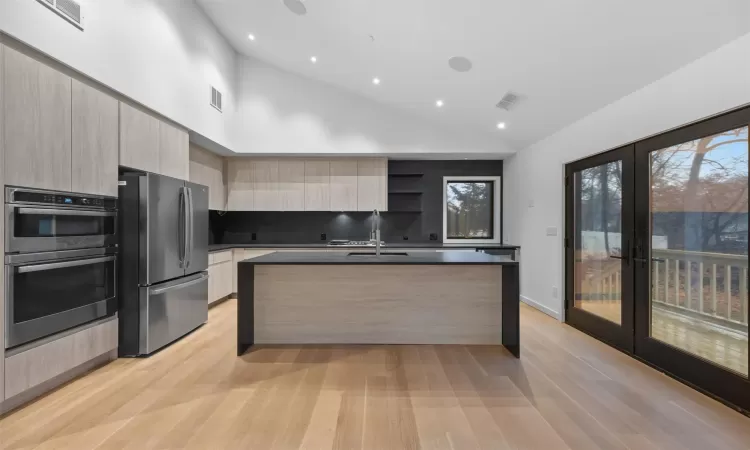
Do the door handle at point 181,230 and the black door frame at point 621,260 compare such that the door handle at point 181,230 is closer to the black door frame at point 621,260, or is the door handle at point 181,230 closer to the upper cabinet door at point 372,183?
the upper cabinet door at point 372,183

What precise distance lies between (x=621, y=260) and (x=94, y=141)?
4.67 meters

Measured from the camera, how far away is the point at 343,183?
19.6 feet

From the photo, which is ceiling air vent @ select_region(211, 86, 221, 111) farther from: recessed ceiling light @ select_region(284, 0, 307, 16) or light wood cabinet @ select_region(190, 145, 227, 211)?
recessed ceiling light @ select_region(284, 0, 307, 16)

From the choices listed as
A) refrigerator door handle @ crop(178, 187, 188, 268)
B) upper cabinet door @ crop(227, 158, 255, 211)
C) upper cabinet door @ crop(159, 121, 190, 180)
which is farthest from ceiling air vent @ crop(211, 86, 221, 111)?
→ refrigerator door handle @ crop(178, 187, 188, 268)

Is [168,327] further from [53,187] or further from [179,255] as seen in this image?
[53,187]

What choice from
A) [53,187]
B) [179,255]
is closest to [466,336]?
[179,255]

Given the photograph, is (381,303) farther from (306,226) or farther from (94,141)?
(306,226)

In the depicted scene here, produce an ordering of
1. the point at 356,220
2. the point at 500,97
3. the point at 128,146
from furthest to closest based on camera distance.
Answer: the point at 356,220 → the point at 500,97 → the point at 128,146

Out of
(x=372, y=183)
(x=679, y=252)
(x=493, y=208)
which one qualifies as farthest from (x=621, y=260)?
(x=372, y=183)

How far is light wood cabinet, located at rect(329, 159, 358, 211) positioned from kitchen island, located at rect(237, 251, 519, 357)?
246cm

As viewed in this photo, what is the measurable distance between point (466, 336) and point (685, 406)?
166cm

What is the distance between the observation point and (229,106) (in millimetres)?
5316

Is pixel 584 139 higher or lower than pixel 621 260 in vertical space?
higher

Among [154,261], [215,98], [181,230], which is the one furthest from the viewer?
[215,98]
